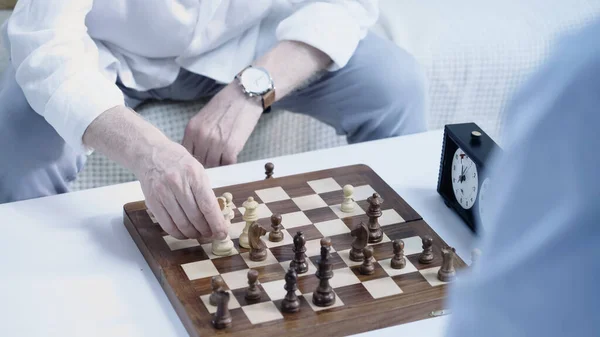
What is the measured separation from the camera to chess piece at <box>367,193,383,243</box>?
1.28 meters

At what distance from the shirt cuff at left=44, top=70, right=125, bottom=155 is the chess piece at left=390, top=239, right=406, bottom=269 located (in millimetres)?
604

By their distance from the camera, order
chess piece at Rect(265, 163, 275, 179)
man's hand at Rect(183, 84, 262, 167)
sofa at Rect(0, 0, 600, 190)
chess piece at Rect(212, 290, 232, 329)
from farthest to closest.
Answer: sofa at Rect(0, 0, 600, 190)
man's hand at Rect(183, 84, 262, 167)
chess piece at Rect(265, 163, 275, 179)
chess piece at Rect(212, 290, 232, 329)

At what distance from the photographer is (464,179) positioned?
1354 mm

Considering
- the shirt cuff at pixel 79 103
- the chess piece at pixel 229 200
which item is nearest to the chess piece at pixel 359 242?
the chess piece at pixel 229 200

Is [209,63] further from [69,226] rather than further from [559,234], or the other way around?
[559,234]

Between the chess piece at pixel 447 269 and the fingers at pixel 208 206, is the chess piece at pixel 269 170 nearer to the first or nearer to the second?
the fingers at pixel 208 206

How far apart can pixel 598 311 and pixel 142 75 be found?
1520 millimetres

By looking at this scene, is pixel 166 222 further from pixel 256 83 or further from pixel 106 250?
pixel 256 83

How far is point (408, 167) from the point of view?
5.10 ft

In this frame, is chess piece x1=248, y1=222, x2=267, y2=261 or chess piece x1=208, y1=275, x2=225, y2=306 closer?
chess piece x1=208, y1=275, x2=225, y2=306

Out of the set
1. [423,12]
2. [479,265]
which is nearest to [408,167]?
[479,265]

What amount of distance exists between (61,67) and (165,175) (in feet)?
1.22

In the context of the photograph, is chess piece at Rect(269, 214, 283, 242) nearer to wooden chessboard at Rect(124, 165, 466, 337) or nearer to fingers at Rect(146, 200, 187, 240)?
wooden chessboard at Rect(124, 165, 466, 337)

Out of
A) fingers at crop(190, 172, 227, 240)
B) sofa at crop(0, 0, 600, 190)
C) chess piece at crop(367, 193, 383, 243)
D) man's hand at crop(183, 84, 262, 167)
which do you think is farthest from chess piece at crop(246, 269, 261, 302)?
sofa at crop(0, 0, 600, 190)
